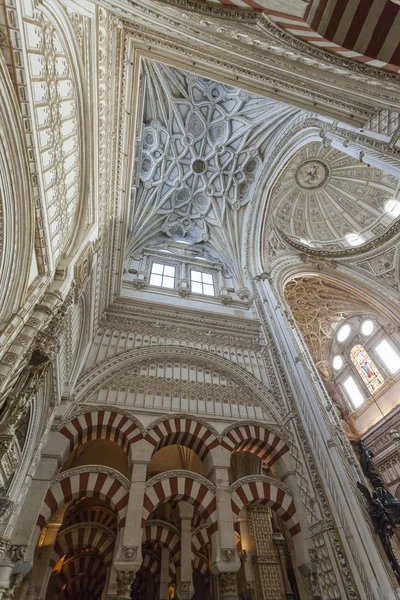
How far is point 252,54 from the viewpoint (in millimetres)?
5082

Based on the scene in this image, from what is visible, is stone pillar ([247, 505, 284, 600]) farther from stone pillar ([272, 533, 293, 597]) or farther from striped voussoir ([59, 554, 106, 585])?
striped voussoir ([59, 554, 106, 585])

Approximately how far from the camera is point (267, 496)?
21.0ft

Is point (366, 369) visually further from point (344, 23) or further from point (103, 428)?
point (344, 23)

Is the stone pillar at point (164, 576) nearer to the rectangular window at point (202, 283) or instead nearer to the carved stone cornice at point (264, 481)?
the carved stone cornice at point (264, 481)

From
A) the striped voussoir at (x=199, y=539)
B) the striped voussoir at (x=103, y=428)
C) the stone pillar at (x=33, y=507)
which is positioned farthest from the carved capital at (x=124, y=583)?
the striped voussoir at (x=199, y=539)

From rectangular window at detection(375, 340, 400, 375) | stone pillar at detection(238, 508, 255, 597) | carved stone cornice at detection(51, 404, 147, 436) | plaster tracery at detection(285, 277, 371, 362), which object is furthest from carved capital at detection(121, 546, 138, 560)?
plaster tracery at detection(285, 277, 371, 362)

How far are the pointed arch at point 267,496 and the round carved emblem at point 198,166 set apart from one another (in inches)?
518

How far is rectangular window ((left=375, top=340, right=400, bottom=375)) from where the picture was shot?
42.2 feet

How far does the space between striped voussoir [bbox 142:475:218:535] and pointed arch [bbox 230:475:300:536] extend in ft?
1.63

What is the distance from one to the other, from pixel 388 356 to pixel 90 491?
1325cm

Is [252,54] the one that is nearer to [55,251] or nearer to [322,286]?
[55,251]

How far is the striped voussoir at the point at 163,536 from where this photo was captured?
7438 mm

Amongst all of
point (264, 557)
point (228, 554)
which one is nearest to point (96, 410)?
point (228, 554)

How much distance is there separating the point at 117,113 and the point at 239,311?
23.2 feet
